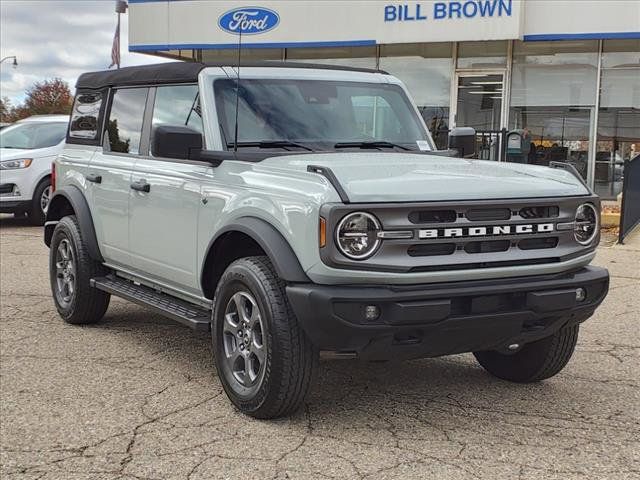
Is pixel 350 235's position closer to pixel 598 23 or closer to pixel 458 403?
pixel 458 403

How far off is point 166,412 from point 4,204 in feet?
32.1

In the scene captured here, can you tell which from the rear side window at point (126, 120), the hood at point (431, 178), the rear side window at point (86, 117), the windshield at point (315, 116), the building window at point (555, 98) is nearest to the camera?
the hood at point (431, 178)

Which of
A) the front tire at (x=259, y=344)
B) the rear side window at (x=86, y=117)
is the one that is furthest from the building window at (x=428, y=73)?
the front tire at (x=259, y=344)

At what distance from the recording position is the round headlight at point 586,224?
427cm

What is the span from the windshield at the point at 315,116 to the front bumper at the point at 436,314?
144cm

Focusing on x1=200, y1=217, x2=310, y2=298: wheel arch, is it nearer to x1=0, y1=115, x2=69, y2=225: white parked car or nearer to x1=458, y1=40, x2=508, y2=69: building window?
x1=0, y1=115, x2=69, y2=225: white parked car

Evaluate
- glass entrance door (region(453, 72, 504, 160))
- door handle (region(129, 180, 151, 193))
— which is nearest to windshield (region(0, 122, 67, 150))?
glass entrance door (region(453, 72, 504, 160))

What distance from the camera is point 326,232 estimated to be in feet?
11.9

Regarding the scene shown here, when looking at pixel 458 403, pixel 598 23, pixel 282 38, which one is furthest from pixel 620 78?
pixel 458 403

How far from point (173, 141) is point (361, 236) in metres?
1.38

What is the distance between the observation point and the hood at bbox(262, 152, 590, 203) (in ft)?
12.4

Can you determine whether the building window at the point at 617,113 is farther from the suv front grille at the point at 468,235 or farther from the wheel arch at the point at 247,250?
the wheel arch at the point at 247,250

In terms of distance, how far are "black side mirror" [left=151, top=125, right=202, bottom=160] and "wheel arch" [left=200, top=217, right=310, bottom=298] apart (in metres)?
0.54

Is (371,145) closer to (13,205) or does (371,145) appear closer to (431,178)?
(431,178)
